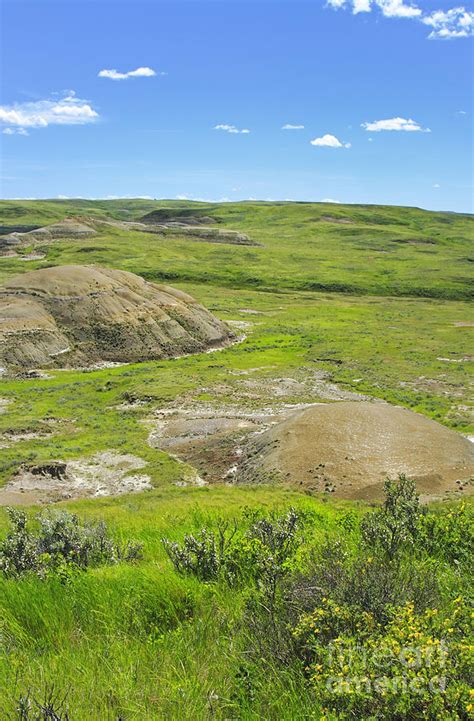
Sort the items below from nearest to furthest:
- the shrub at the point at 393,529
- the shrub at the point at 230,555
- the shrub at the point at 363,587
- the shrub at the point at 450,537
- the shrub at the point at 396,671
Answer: the shrub at the point at 396,671 → the shrub at the point at 363,587 → the shrub at the point at 230,555 → the shrub at the point at 393,529 → the shrub at the point at 450,537

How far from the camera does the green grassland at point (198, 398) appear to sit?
18.6 feet

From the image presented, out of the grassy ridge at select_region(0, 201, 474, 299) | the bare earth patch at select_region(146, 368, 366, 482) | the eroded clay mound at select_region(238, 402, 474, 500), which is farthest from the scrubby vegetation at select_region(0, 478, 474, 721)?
the grassy ridge at select_region(0, 201, 474, 299)

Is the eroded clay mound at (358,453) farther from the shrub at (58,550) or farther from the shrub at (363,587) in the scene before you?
the shrub at (363,587)

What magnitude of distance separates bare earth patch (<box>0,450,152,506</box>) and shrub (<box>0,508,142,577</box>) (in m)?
20.9

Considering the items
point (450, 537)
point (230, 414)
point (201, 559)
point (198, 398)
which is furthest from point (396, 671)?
point (198, 398)

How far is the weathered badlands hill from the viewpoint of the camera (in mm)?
62781

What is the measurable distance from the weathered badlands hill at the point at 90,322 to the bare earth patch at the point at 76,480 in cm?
2809

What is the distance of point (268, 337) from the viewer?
265ft

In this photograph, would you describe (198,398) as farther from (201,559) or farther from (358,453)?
(201,559)

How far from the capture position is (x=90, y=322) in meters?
67.7

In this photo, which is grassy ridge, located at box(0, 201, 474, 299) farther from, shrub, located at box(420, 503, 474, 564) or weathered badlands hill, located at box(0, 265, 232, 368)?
shrub, located at box(420, 503, 474, 564)

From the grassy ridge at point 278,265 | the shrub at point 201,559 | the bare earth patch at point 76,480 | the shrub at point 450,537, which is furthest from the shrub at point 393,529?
the grassy ridge at point 278,265

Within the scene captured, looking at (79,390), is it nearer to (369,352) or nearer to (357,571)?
(369,352)

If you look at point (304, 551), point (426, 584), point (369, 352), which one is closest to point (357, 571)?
point (426, 584)
